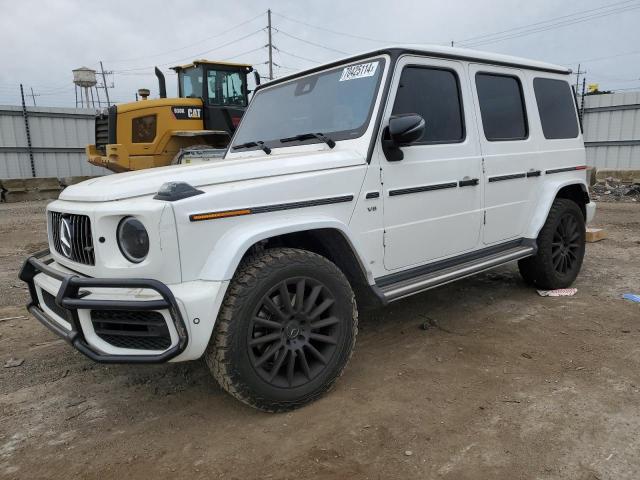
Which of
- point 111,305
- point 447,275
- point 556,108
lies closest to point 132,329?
point 111,305

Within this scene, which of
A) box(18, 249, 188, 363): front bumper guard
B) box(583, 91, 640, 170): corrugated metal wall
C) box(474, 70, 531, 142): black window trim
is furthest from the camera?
box(583, 91, 640, 170): corrugated metal wall

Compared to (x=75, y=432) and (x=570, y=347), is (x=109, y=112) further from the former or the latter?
(x=570, y=347)

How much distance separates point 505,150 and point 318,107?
163 cm

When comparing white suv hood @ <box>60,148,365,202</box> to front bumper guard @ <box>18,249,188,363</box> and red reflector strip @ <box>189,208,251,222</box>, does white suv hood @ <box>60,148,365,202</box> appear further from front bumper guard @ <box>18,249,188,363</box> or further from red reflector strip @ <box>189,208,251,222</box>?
front bumper guard @ <box>18,249,188,363</box>

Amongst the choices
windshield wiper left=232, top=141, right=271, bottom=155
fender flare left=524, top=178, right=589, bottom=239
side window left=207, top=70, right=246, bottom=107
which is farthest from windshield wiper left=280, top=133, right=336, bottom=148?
side window left=207, top=70, right=246, bottom=107

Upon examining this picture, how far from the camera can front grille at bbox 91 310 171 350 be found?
2326 millimetres

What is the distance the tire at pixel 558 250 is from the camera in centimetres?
452

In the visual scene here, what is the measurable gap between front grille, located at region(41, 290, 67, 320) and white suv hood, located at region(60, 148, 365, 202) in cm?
57

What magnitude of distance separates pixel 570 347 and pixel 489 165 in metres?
1.49

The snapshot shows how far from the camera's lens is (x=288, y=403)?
8.82ft

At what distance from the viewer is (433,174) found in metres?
3.42

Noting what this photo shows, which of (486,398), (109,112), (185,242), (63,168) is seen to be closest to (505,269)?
(486,398)

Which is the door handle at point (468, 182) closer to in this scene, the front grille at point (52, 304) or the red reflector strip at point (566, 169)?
the red reflector strip at point (566, 169)

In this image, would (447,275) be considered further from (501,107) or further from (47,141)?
(47,141)
